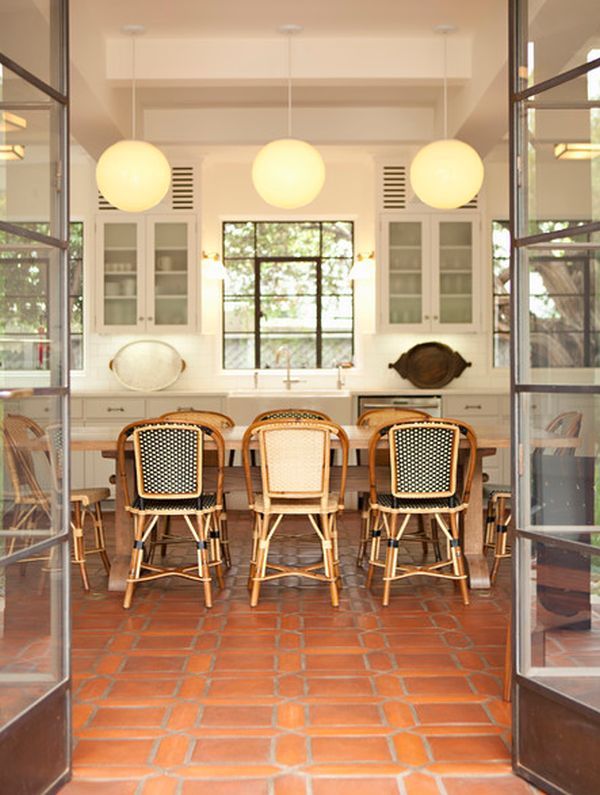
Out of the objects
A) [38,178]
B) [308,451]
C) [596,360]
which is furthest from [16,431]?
[308,451]

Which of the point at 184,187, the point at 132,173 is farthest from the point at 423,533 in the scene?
the point at 184,187

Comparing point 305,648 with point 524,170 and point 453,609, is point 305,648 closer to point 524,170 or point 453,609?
point 453,609

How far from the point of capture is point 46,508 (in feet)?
8.05

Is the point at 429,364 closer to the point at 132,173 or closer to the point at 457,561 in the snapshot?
the point at 457,561

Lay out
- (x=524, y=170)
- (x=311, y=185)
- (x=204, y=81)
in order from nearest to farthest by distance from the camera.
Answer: (x=524, y=170), (x=311, y=185), (x=204, y=81)

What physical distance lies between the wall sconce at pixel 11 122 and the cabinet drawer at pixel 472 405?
19.4 ft

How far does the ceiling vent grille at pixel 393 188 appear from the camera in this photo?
8070 mm

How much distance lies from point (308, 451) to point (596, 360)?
2.27m

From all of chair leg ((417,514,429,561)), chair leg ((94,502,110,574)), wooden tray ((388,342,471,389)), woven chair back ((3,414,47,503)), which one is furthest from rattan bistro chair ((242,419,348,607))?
wooden tray ((388,342,471,389))

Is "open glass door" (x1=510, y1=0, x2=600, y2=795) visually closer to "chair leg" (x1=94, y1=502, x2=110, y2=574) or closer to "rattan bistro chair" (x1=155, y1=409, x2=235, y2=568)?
"rattan bistro chair" (x1=155, y1=409, x2=235, y2=568)

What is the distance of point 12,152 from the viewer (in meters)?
2.29

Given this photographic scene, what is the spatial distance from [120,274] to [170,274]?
423 mm

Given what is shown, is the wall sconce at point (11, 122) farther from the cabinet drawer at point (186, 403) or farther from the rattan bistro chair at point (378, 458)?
the cabinet drawer at point (186, 403)

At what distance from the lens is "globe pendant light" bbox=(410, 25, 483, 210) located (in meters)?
4.79
